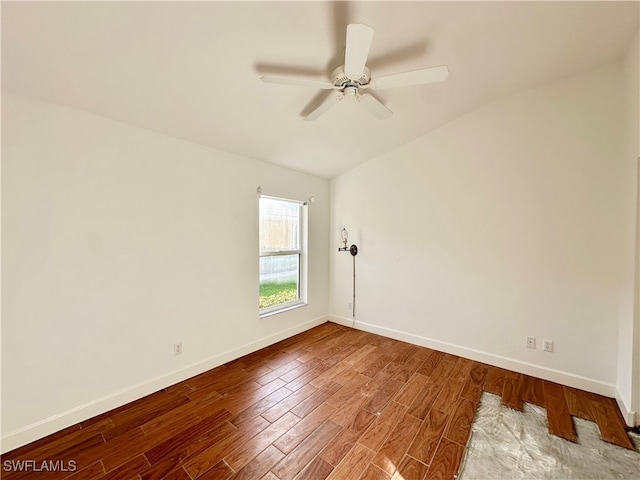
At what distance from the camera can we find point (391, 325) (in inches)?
138

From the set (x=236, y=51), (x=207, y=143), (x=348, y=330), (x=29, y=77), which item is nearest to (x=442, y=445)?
(x=348, y=330)

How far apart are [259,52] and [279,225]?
2142mm

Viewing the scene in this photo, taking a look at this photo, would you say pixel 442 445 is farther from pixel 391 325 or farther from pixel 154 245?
pixel 154 245

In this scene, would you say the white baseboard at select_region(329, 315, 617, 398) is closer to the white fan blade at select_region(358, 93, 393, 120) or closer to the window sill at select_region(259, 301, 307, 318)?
the window sill at select_region(259, 301, 307, 318)

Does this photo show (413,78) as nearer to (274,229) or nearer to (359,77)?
(359,77)

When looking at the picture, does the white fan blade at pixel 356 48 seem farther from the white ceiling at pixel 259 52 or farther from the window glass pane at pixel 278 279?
the window glass pane at pixel 278 279

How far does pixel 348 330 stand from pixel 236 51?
11.3ft

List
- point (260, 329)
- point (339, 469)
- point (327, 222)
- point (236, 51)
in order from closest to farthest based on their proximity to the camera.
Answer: point (339, 469) < point (236, 51) < point (260, 329) < point (327, 222)

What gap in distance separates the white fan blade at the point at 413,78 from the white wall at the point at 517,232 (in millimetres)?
1618

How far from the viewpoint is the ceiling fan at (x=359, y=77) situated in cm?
131

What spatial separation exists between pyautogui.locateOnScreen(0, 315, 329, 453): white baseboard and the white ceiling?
221 centimetres

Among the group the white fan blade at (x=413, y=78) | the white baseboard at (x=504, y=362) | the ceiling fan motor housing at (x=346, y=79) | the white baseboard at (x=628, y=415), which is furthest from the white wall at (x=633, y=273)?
the ceiling fan motor housing at (x=346, y=79)

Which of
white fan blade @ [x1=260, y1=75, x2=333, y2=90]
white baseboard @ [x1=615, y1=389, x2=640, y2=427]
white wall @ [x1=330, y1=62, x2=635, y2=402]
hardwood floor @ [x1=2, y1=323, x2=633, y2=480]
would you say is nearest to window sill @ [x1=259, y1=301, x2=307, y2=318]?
hardwood floor @ [x1=2, y1=323, x2=633, y2=480]

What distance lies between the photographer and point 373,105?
189cm
